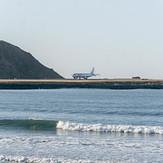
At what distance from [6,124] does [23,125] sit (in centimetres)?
170

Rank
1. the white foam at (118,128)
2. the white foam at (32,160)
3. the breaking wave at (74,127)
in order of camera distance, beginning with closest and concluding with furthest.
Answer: the white foam at (32,160) < the white foam at (118,128) < the breaking wave at (74,127)

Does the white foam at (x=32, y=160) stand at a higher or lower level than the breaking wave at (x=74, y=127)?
lower

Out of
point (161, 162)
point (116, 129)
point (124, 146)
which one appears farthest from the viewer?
point (116, 129)

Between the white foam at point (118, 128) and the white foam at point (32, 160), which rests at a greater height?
the white foam at point (118, 128)

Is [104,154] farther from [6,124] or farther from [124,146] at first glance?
[6,124]

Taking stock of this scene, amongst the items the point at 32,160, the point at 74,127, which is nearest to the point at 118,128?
the point at 74,127

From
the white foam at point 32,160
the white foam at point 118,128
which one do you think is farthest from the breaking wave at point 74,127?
the white foam at point 32,160

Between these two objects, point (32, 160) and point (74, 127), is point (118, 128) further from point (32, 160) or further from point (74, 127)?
point (32, 160)

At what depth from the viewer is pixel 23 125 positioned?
41688mm

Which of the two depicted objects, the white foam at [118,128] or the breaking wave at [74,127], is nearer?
the white foam at [118,128]

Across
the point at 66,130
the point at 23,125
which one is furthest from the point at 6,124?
the point at 66,130

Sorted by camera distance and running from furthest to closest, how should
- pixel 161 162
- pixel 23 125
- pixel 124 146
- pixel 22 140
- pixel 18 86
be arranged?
1. pixel 18 86
2. pixel 23 125
3. pixel 22 140
4. pixel 124 146
5. pixel 161 162

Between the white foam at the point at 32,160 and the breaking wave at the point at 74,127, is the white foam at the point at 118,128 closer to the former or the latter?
the breaking wave at the point at 74,127

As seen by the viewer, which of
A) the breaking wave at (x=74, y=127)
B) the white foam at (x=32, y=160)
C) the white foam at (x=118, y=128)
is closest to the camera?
the white foam at (x=32, y=160)
